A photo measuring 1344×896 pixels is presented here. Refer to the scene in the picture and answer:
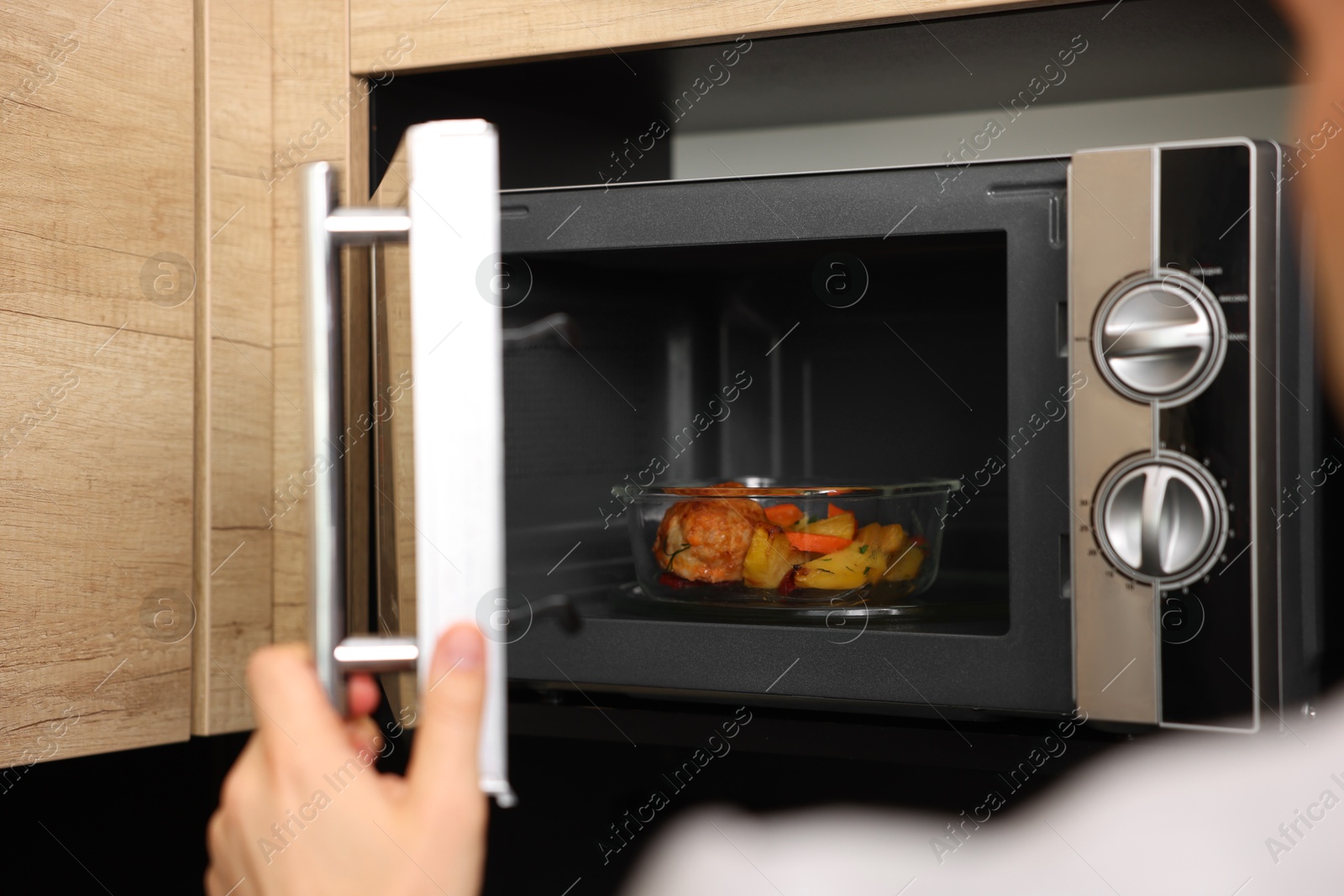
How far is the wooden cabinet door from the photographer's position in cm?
65

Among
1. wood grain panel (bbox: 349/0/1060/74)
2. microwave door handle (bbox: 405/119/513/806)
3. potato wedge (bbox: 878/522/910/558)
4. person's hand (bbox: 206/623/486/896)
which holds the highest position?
wood grain panel (bbox: 349/0/1060/74)

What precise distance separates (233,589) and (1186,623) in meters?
0.59

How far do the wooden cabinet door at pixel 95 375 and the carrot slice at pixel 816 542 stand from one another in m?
0.40

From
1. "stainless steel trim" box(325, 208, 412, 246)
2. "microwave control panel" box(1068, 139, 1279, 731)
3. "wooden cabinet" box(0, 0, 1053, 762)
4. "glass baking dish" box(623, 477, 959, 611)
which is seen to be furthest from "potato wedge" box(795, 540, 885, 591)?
"stainless steel trim" box(325, 208, 412, 246)

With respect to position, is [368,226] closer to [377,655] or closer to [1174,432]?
[377,655]

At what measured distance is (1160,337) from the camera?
0.56m

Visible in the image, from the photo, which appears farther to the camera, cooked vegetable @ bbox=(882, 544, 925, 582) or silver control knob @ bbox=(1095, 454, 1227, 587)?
cooked vegetable @ bbox=(882, 544, 925, 582)

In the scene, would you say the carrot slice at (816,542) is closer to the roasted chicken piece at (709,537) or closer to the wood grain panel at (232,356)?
the roasted chicken piece at (709,537)

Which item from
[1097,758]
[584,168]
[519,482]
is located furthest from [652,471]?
[1097,758]

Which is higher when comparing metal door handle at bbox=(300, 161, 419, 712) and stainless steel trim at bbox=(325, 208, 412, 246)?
stainless steel trim at bbox=(325, 208, 412, 246)

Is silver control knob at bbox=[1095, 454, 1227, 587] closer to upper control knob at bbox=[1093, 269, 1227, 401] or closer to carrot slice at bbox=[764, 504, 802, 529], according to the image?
upper control knob at bbox=[1093, 269, 1227, 401]

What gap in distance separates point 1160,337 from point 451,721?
39 centimetres

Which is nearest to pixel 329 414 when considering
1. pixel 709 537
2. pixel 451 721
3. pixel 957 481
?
pixel 451 721

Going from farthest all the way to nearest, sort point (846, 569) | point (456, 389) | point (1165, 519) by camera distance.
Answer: point (846, 569), point (1165, 519), point (456, 389)
